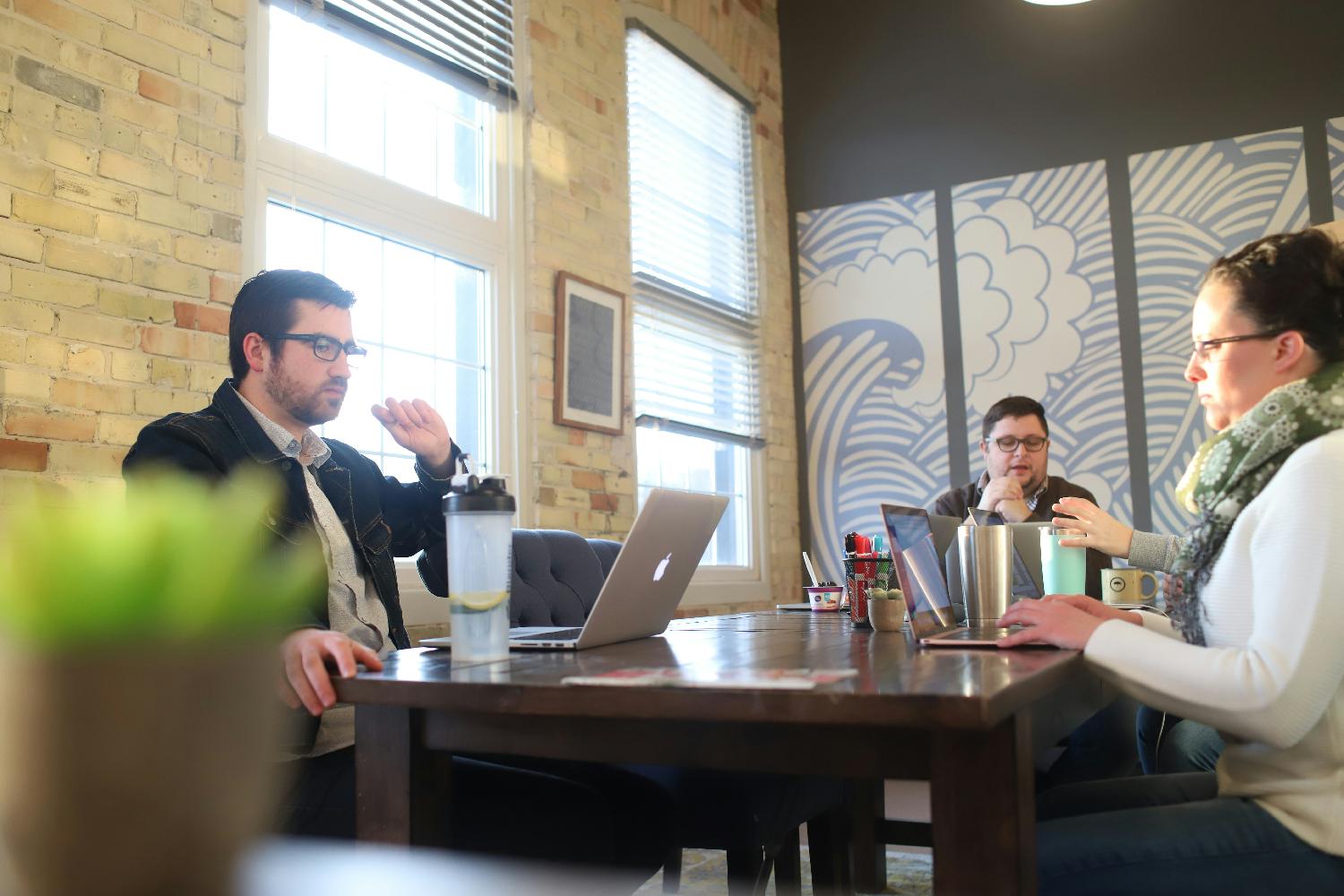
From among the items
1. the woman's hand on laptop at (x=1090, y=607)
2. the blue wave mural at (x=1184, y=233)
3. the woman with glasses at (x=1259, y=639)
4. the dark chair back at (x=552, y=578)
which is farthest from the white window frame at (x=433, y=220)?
the blue wave mural at (x=1184, y=233)

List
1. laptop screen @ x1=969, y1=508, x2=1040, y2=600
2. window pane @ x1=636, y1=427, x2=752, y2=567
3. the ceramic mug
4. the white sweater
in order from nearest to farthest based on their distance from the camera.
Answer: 1. the white sweater
2. laptop screen @ x1=969, y1=508, x2=1040, y2=600
3. the ceramic mug
4. window pane @ x1=636, y1=427, x2=752, y2=567

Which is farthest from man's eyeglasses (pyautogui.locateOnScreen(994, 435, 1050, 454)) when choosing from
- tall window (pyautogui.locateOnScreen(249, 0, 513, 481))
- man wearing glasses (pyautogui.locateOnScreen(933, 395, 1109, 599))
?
tall window (pyautogui.locateOnScreen(249, 0, 513, 481))

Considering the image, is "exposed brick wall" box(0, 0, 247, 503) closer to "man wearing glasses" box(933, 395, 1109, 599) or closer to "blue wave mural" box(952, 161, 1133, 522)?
"man wearing glasses" box(933, 395, 1109, 599)

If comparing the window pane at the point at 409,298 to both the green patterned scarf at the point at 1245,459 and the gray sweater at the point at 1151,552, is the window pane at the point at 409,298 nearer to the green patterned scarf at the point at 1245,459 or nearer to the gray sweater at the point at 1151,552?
the gray sweater at the point at 1151,552

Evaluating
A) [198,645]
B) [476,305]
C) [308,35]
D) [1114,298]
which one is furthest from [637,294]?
[198,645]

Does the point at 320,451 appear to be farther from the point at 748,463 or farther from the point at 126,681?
the point at 748,463

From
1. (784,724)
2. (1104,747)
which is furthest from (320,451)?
(1104,747)

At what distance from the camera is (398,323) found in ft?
11.8

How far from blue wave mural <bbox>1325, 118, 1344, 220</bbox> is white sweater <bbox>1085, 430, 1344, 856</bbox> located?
4.37m

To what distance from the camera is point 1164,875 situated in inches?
48.3

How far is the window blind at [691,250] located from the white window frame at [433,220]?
0.79 m

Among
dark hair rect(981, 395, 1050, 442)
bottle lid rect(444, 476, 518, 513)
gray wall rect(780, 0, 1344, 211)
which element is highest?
gray wall rect(780, 0, 1344, 211)

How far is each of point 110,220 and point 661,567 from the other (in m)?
1.69

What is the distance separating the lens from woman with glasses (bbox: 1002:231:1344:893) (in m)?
1.19
